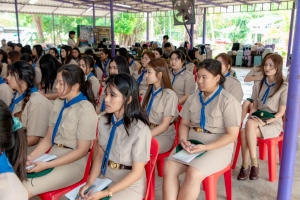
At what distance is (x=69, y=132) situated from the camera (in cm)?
183

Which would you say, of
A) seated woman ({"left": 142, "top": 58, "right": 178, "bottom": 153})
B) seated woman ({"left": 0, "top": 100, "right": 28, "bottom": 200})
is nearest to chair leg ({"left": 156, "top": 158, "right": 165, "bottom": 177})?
seated woman ({"left": 142, "top": 58, "right": 178, "bottom": 153})

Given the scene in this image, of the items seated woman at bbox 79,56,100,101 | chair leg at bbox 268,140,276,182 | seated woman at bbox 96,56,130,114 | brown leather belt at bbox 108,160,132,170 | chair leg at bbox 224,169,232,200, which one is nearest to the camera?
brown leather belt at bbox 108,160,132,170

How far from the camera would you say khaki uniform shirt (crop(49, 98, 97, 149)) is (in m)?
1.79

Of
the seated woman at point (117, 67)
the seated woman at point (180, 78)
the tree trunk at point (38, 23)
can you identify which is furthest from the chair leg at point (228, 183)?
the tree trunk at point (38, 23)

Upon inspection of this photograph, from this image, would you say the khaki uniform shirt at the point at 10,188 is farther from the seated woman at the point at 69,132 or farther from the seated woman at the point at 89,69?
the seated woman at the point at 89,69

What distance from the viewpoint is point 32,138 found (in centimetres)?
198

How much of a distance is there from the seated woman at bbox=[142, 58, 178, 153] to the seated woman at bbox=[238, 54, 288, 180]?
64 cm

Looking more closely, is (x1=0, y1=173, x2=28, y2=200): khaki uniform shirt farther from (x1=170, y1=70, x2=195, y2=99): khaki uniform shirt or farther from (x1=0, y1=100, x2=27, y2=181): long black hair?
(x1=170, y1=70, x2=195, y2=99): khaki uniform shirt

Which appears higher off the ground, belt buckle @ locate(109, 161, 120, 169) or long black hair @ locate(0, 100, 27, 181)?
long black hair @ locate(0, 100, 27, 181)

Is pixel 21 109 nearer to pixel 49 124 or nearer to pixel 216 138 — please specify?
pixel 49 124

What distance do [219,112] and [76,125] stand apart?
937mm

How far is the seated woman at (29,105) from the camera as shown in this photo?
6.45 ft

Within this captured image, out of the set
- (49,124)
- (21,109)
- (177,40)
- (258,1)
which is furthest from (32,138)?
(177,40)

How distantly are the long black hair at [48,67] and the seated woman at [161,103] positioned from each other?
1130 mm
